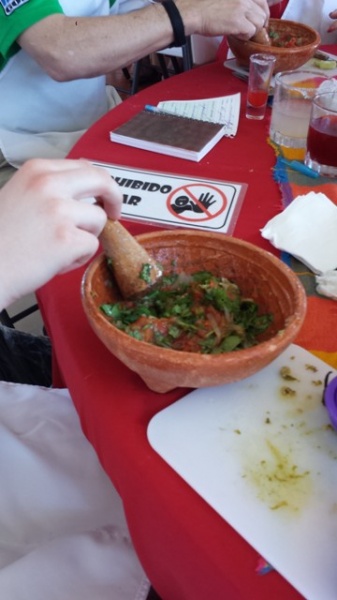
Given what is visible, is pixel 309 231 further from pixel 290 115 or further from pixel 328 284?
pixel 290 115

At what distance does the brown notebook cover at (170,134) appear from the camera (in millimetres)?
1025

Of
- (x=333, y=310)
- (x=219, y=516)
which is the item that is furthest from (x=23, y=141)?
(x=219, y=516)

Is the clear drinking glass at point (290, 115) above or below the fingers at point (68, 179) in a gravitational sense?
below

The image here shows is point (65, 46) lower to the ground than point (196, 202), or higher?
higher

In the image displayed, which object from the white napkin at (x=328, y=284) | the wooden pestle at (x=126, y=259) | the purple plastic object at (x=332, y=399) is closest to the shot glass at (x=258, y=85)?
the white napkin at (x=328, y=284)

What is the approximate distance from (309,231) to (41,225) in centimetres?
45

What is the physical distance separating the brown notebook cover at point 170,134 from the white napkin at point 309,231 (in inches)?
9.4

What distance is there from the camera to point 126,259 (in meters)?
0.64

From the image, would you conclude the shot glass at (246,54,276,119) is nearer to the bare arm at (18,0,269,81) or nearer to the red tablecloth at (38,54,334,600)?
the bare arm at (18,0,269,81)

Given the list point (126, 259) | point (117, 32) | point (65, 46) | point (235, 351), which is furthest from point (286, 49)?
point (235, 351)

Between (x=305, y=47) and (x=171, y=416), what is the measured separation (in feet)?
3.39

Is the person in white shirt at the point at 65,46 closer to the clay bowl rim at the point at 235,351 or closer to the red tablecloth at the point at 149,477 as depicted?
the red tablecloth at the point at 149,477

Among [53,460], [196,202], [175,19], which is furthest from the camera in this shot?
[175,19]

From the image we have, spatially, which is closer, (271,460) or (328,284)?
(271,460)
